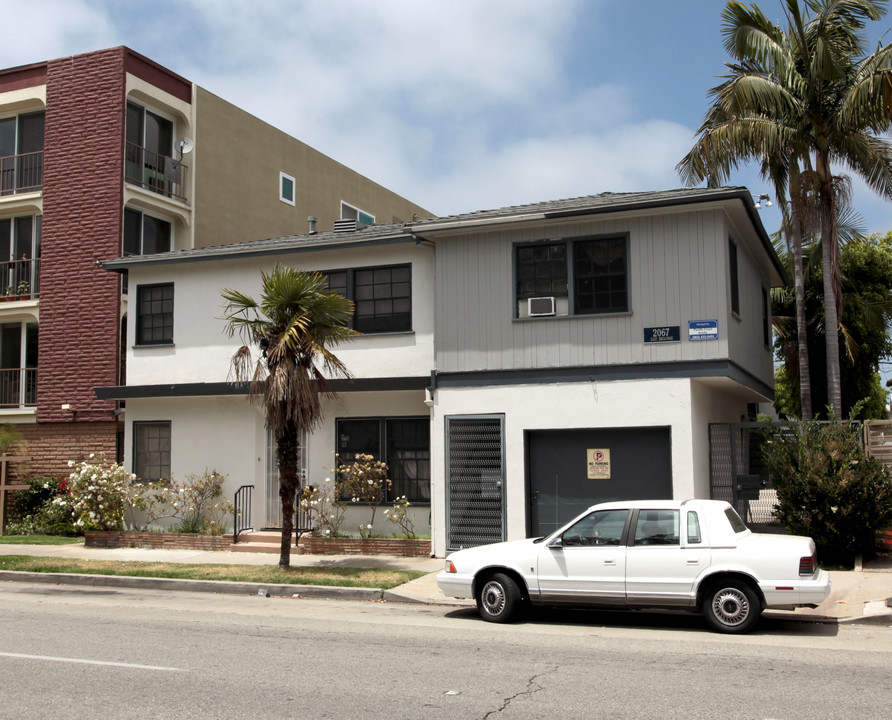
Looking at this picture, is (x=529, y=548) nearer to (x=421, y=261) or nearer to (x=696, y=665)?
(x=696, y=665)

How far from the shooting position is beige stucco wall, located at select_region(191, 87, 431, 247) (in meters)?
25.3

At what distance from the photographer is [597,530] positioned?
10.2m

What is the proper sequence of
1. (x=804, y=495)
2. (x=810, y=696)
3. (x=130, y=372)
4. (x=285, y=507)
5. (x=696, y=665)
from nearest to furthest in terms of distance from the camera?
(x=810, y=696)
(x=696, y=665)
(x=804, y=495)
(x=285, y=507)
(x=130, y=372)

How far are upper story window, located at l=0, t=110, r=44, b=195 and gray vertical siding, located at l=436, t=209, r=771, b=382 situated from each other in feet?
43.7

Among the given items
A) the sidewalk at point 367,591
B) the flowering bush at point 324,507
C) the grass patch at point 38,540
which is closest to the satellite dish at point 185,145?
the grass patch at point 38,540

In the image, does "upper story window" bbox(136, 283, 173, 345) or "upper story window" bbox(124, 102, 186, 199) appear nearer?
"upper story window" bbox(136, 283, 173, 345)

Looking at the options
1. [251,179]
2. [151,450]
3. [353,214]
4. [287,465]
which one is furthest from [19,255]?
[287,465]

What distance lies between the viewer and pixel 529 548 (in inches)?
410

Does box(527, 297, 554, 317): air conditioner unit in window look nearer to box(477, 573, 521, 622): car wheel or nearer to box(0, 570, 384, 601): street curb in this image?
box(0, 570, 384, 601): street curb

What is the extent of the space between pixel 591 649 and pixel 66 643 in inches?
211

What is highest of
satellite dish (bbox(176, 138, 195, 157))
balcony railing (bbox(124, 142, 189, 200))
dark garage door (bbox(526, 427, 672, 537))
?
satellite dish (bbox(176, 138, 195, 157))

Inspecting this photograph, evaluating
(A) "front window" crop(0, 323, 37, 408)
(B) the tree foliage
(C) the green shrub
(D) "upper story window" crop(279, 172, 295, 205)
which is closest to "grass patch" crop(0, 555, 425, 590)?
(C) the green shrub

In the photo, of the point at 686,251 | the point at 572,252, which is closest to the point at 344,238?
the point at 572,252

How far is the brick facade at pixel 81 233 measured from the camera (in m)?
21.3
